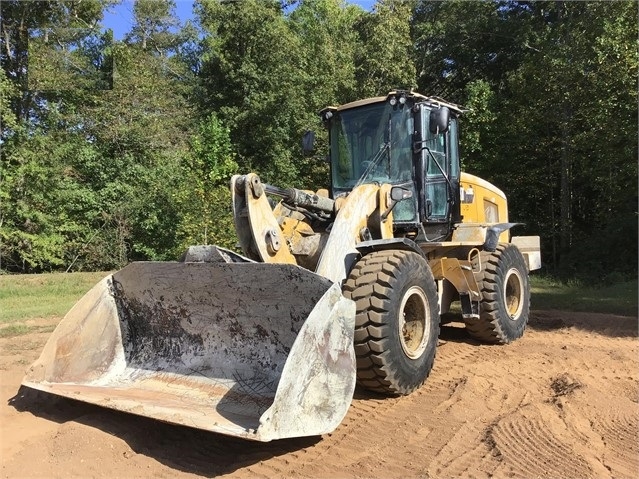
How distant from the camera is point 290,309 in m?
4.16

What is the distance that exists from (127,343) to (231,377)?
1.19 meters

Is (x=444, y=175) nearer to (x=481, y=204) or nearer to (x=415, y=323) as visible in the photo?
(x=481, y=204)

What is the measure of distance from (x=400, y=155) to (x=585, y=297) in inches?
298

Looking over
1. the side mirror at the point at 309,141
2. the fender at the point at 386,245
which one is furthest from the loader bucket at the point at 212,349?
the side mirror at the point at 309,141

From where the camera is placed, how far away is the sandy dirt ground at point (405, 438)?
3330 mm

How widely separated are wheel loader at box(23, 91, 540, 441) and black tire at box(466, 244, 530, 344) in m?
0.16

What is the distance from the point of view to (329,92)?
2034 cm

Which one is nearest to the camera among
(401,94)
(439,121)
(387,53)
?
(439,121)

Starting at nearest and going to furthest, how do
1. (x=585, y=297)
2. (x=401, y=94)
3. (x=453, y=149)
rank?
(x=401, y=94), (x=453, y=149), (x=585, y=297)

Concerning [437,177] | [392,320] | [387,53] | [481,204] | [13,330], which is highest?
[387,53]

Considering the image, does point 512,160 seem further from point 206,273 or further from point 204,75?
point 206,273

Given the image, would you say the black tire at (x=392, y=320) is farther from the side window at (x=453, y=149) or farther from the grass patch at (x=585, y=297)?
the grass patch at (x=585, y=297)

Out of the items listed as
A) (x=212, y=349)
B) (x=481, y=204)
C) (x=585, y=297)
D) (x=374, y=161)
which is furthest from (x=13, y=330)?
(x=585, y=297)

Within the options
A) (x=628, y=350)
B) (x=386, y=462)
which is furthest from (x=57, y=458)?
(x=628, y=350)
